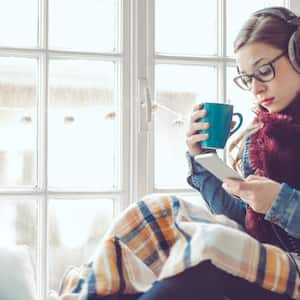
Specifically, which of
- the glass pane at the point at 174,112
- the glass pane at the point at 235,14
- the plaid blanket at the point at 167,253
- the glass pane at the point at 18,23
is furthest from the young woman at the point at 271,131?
the glass pane at the point at 18,23

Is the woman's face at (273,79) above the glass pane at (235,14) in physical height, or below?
below

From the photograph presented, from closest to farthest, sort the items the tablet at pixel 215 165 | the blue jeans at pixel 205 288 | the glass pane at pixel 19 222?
the blue jeans at pixel 205 288, the tablet at pixel 215 165, the glass pane at pixel 19 222

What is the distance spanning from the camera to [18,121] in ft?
5.86

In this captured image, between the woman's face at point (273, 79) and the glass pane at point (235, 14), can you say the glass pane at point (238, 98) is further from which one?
the woman's face at point (273, 79)

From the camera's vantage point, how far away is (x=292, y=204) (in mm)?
1324

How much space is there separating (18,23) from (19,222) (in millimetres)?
570

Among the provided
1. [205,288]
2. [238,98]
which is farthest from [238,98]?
[205,288]

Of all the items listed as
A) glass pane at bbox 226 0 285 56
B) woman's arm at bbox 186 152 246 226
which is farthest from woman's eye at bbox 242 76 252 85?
glass pane at bbox 226 0 285 56

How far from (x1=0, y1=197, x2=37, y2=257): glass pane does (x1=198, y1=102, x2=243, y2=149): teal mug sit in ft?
2.02

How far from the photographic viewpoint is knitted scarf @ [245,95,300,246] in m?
1.44

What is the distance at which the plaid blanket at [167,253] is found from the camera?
1.21m

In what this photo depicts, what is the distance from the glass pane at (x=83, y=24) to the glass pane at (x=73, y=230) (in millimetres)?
459

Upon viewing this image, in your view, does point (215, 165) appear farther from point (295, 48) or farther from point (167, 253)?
point (295, 48)

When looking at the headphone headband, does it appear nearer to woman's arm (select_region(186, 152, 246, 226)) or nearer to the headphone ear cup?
the headphone ear cup
